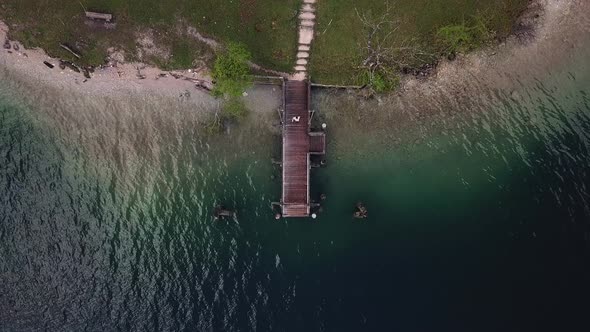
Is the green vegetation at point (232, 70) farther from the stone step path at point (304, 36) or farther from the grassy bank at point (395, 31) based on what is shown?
the grassy bank at point (395, 31)

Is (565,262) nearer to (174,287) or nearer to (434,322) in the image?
(434,322)

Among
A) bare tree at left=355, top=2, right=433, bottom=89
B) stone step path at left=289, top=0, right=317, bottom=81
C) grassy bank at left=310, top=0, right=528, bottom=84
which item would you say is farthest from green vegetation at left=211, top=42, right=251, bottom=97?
bare tree at left=355, top=2, right=433, bottom=89

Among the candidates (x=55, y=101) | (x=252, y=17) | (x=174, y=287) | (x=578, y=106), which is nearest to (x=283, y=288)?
(x=174, y=287)

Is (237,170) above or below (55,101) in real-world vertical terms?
below

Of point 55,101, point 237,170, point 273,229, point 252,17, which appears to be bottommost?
point 273,229

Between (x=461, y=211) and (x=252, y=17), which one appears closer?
(x=252, y=17)

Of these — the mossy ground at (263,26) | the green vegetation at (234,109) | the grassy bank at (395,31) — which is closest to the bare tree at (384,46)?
the grassy bank at (395,31)

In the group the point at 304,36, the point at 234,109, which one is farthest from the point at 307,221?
the point at 304,36
